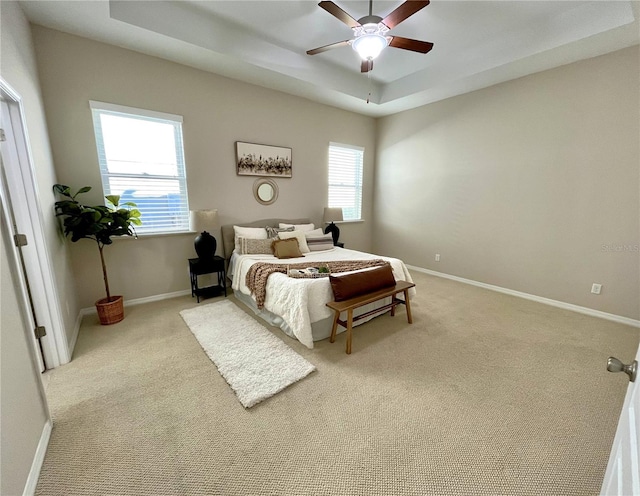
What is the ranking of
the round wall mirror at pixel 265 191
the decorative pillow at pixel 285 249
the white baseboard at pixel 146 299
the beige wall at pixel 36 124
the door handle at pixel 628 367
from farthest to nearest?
the round wall mirror at pixel 265 191, the decorative pillow at pixel 285 249, the white baseboard at pixel 146 299, the beige wall at pixel 36 124, the door handle at pixel 628 367

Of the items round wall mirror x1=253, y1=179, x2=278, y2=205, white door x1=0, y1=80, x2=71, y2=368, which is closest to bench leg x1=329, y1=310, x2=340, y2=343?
white door x1=0, y1=80, x2=71, y2=368

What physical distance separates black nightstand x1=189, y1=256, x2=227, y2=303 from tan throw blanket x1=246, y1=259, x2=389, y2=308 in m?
0.60

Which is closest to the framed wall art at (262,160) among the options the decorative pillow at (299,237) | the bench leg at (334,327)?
the decorative pillow at (299,237)

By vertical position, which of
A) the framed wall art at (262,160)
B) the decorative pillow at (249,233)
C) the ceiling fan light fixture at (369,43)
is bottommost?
the decorative pillow at (249,233)

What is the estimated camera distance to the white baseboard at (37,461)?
3.90 ft

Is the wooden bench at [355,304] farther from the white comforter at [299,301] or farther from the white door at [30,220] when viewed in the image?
the white door at [30,220]

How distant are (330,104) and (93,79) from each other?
3.14 metres

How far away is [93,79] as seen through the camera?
2.72 m

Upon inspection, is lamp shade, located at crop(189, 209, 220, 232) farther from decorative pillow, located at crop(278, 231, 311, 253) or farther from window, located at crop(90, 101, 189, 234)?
decorative pillow, located at crop(278, 231, 311, 253)

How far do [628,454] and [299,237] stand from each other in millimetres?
3404

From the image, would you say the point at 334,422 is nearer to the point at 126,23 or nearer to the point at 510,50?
the point at 126,23

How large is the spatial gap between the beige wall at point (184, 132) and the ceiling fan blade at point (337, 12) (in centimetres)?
202

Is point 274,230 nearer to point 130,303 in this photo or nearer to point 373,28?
point 130,303

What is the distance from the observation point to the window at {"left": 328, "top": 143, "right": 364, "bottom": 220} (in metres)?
4.87
